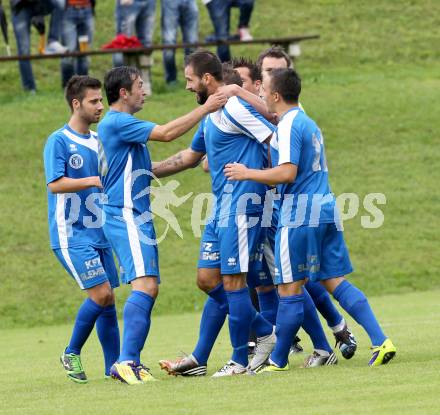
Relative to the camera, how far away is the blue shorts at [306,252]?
29.4ft

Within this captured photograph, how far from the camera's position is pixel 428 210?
809 inches

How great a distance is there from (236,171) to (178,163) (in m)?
1.25

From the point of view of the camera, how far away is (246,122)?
915 cm

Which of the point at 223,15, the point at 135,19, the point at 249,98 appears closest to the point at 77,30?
the point at 135,19

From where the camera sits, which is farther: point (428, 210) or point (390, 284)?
point (428, 210)

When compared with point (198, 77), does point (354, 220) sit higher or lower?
lower

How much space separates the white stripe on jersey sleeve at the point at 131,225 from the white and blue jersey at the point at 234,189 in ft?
1.73

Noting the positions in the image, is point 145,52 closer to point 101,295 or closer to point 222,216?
point 101,295

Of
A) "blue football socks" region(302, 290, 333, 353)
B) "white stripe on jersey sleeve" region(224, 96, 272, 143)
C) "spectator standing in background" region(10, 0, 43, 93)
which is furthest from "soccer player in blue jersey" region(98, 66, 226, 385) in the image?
"spectator standing in background" region(10, 0, 43, 93)

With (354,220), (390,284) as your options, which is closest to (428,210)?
(354,220)

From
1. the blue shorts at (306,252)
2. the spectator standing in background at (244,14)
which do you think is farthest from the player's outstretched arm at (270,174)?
the spectator standing in background at (244,14)

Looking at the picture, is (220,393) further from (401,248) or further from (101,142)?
(401,248)

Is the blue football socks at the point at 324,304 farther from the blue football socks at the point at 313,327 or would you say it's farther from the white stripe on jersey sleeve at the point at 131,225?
the white stripe on jersey sleeve at the point at 131,225

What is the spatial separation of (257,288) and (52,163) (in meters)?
1.98
